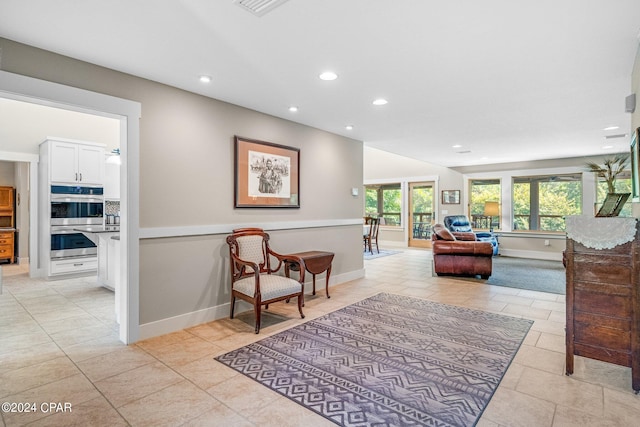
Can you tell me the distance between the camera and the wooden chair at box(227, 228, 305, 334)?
3.09m

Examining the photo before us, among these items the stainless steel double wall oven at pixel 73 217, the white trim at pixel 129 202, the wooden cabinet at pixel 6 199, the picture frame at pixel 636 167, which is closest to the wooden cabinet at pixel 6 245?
the wooden cabinet at pixel 6 199

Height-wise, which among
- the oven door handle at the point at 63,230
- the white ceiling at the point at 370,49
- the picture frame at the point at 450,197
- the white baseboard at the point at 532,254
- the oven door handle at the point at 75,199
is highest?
the white ceiling at the point at 370,49

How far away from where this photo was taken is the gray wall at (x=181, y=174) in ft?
8.57

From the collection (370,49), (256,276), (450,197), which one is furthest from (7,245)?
(450,197)

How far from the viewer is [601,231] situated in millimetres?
2193

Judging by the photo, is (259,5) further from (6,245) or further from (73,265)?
(6,245)

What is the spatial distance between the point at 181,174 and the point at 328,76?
1658 millimetres

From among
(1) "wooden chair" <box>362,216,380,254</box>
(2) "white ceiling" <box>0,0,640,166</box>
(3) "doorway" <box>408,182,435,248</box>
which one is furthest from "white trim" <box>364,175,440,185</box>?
(2) "white ceiling" <box>0,0,640,166</box>

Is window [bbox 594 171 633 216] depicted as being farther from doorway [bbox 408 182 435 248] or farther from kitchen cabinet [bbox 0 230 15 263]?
kitchen cabinet [bbox 0 230 15 263]

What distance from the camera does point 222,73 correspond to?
2.79 meters

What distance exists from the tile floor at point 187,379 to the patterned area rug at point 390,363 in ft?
0.38

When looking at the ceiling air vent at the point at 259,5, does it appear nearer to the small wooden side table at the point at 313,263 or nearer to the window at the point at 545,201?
the small wooden side table at the point at 313,263

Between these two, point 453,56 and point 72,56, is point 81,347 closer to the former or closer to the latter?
point 72,56

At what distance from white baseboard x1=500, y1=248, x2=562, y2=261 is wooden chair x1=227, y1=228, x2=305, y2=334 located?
6499 millimetres
